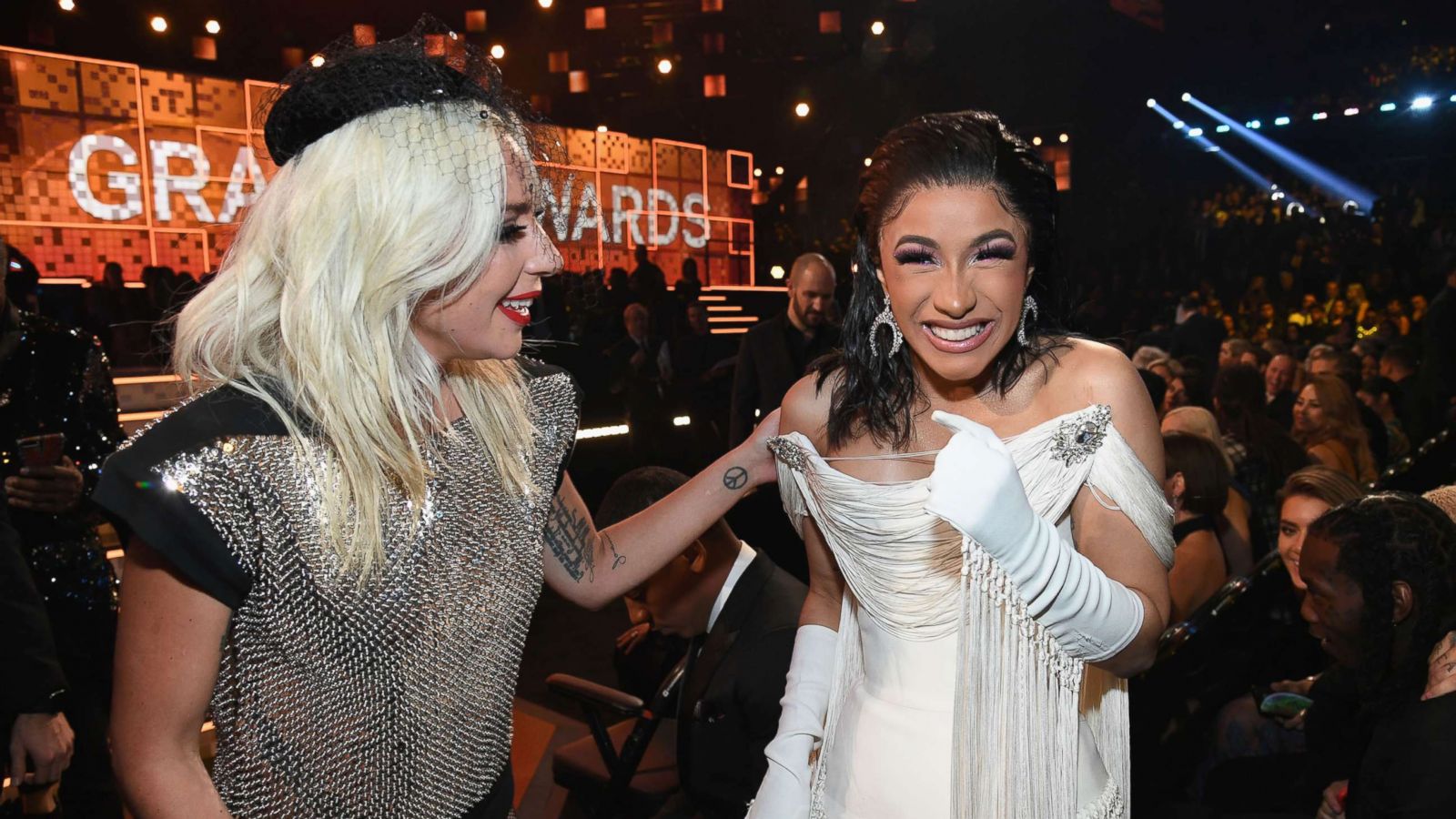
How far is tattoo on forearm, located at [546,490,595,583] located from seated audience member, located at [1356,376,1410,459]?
564 cm

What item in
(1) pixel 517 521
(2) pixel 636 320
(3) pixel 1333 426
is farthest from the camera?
(2) pixel 636 320

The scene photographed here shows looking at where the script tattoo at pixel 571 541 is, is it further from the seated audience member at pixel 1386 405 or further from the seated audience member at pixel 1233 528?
the seated audience member at pixel 1386 405

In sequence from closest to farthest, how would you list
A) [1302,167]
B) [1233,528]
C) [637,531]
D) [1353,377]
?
[637,531]
[1233,528]
[1353,377]
[1302,167]

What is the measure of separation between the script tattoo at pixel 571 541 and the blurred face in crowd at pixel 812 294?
3836 millimetres

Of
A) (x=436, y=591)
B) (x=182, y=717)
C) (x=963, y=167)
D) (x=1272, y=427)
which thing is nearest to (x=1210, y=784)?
(x=1272, y=427)

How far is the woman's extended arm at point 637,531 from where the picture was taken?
1.67m

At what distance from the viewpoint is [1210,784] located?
3094 mm

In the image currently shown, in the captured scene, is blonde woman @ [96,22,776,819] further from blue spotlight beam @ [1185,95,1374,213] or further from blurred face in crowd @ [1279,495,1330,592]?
blue spotlight beam @ [1185,95,1374,213]

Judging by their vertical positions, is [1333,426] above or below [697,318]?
below

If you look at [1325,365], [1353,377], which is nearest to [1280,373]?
[1325,365]

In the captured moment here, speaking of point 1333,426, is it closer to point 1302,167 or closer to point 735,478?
point 735,478

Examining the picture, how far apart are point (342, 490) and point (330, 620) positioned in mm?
157

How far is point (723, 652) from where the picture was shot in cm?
267

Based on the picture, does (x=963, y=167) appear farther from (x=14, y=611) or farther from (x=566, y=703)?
(x=566, y=703)
